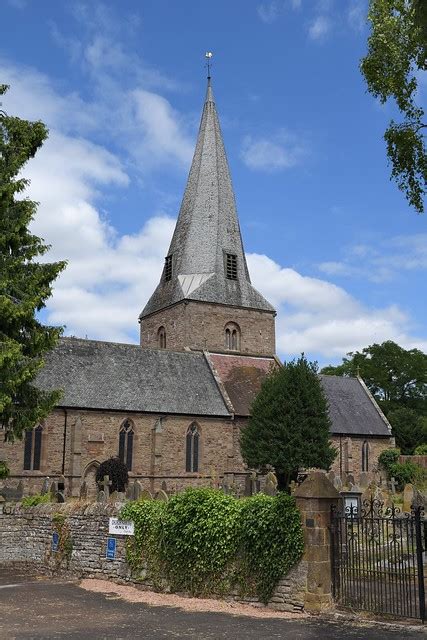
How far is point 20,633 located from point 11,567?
963 centimetres

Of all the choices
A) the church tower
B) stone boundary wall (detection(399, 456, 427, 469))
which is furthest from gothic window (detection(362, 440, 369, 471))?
the church tower

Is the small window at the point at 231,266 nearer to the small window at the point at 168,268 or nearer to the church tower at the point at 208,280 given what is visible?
the church tower at the point at 208,280

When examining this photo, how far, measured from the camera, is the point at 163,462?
36688 millimetres

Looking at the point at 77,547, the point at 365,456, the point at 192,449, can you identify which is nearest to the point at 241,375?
the point at 192,449

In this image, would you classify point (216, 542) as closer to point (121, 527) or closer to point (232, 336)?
point (121, 527)

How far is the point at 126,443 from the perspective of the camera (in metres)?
36.2

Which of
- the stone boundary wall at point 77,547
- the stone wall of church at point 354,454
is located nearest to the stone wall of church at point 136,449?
the stone wall of church at point 354,454

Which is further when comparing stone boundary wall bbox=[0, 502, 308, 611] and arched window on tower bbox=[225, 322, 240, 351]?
arched window on tower bbox=[225, 322, 240, 351]

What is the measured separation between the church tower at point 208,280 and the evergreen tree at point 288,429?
9.41 m

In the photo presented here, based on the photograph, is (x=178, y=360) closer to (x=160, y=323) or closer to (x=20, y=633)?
(x=160, y=323)

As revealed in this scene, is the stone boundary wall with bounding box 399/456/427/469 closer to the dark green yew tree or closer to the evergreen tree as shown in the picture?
the evergreen tree

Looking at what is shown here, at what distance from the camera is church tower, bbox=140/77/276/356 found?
46062 mm

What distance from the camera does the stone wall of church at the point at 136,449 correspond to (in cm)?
3348

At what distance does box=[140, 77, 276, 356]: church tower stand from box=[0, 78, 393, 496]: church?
80mm
